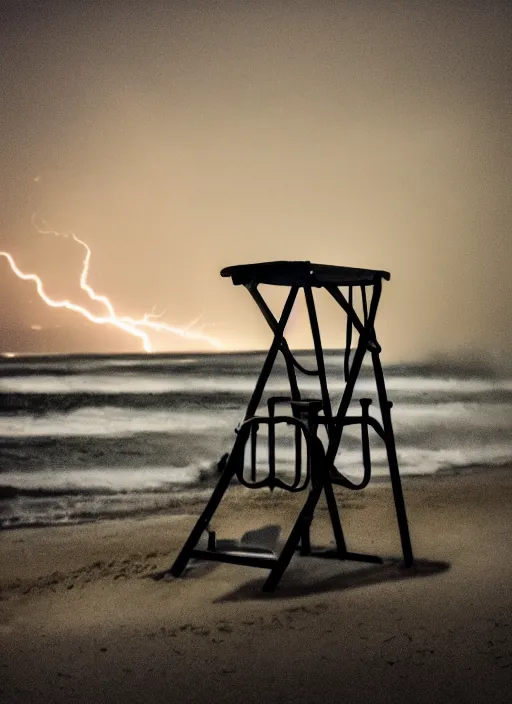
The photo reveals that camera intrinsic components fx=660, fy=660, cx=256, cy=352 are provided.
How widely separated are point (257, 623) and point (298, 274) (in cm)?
164

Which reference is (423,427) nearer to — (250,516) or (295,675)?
(250,516)

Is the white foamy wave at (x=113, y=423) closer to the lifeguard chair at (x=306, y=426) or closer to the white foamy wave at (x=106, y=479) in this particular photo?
the white foamy wave at (x=106, y=479)

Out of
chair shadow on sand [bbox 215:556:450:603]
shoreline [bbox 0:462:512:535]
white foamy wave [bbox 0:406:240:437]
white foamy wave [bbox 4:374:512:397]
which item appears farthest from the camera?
white foamy wave [bbox 4:374:512:397]

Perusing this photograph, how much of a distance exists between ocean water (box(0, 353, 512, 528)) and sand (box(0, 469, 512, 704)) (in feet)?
5.28

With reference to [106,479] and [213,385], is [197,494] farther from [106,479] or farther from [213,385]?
[213,385]

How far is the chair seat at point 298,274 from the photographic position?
3285 mm

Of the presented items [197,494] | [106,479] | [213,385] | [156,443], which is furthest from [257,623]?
[213,385]

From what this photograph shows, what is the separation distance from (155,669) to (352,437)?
25.1 feet

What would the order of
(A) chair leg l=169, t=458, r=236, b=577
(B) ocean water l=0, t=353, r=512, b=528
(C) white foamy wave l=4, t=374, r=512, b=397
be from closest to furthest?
1. (A) chair leg l=169, t=458, r=236, b=577
2. (B) ocean water l=0, t=353, r=512, b=528
3. (C) white foamy wave l=4, t=374, r=512, b=397

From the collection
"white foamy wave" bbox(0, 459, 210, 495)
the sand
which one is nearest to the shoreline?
"white foamy wave" bbox(0, 459, 210, 495)

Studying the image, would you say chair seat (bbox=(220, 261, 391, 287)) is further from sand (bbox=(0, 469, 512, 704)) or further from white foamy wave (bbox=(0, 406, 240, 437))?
white foamy wave (bbox=(0, 406, 240, 437))

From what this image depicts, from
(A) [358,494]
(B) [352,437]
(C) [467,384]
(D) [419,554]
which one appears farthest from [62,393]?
(D) [419,554]

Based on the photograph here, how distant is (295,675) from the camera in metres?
2.37

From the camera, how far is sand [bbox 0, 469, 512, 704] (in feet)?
7.55
